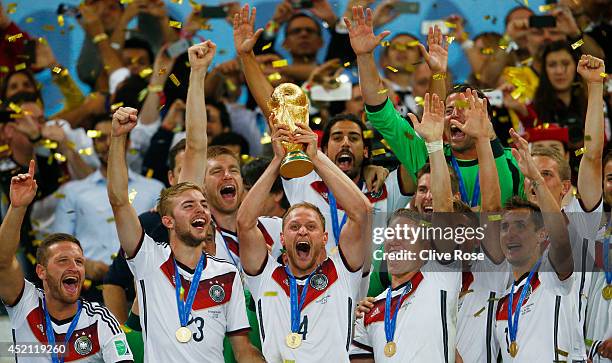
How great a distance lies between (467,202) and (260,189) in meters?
1.38

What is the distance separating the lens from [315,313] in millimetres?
7508

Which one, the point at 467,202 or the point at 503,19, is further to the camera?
the point at 503,19

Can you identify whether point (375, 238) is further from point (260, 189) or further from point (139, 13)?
point (139, 13)

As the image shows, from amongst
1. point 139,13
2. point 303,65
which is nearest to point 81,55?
point 139,13

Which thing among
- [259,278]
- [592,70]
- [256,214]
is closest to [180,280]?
[259,278]

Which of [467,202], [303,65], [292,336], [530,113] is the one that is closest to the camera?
[292,336]

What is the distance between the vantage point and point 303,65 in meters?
10.6

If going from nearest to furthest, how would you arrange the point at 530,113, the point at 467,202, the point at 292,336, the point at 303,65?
1. the point at 292,336
2. the point at 467,202
3. the point at 530,113
4. the point at 303,65

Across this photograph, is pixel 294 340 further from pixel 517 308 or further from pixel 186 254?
pixel 517 308

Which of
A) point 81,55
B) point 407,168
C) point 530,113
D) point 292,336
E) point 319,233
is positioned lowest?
point 292,336

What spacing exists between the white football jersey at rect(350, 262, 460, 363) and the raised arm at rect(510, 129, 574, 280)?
1.80 feet

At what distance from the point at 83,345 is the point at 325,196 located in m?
1.77

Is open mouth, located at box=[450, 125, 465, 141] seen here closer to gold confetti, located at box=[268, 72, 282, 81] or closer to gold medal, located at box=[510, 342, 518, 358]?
gold medal, located at box=[510, 342, 518, 358]

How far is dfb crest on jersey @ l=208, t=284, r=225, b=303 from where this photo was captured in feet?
24.8
